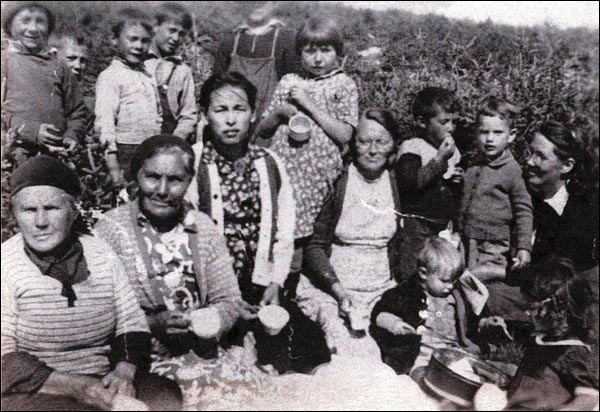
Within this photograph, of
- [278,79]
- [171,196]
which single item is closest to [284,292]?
[171,196]

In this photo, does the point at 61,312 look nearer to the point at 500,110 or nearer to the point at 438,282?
the point at 438,282

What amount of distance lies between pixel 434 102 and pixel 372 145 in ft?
1.63

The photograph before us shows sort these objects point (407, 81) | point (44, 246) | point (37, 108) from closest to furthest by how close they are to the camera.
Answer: point (44, 246)
point (37, 108)
point (407, 81)

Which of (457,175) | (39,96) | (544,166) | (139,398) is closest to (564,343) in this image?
(544,166)

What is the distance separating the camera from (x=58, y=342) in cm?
435

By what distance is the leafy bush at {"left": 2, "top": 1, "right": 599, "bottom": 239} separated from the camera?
4.82 m

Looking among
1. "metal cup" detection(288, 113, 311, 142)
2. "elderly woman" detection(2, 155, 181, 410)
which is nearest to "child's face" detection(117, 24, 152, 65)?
"elderly woman" detection(2, 155, 181, 410)

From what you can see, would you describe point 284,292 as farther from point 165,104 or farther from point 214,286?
point 165,104

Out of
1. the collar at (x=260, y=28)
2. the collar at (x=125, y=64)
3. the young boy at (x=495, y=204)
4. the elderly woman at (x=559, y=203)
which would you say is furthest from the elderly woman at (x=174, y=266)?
the elderly woman at (x=559, y=203)

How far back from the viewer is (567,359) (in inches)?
185

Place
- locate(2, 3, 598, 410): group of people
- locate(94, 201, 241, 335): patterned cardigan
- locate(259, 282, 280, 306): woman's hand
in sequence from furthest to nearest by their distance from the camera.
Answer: locate(259, 282, 280, 306): woman's hand, locate(94, 201, 241, 335): patterned cardigan, locate(2, 3, 598, 410): group of people

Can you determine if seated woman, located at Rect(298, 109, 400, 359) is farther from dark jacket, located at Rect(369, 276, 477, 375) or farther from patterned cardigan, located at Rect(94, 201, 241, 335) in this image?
patterned cardigan, located at Rect(94, 201, 241, 335)

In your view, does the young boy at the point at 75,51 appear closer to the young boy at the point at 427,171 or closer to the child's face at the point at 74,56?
the child's face at the point at 74,56

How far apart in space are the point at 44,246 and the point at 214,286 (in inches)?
38.2
